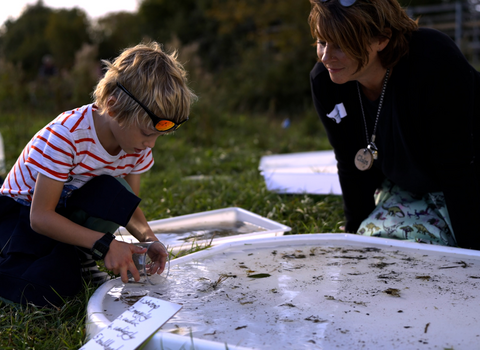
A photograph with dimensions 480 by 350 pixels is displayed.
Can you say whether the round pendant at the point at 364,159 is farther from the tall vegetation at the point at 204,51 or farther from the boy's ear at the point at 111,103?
the tall vegetation at the point at 204,51

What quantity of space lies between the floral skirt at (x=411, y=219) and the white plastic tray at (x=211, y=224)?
0.39 meters

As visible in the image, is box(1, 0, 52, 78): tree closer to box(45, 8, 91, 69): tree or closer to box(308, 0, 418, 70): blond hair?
box(45, 8, 91, 69): tree

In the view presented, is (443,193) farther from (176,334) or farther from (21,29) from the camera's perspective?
(21,29)

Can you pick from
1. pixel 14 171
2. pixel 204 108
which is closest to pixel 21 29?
pixel 204 108

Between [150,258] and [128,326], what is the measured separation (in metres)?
0.41

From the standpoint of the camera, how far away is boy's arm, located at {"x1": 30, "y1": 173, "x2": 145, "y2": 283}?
4.64ft

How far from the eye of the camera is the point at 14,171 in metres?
1.66

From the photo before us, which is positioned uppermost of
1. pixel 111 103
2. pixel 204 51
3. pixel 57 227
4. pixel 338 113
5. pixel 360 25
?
pixel 204 51

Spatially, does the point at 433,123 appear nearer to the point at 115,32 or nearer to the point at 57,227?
the point at 57,227

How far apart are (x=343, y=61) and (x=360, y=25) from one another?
0.14m

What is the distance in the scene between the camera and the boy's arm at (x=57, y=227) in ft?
4.64

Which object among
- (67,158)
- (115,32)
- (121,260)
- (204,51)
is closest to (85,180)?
(67,158)

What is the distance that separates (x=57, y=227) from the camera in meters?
1.43

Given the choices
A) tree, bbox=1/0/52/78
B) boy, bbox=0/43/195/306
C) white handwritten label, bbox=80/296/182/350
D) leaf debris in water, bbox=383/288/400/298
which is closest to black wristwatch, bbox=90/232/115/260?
boy, bbox=0/43/195/306
